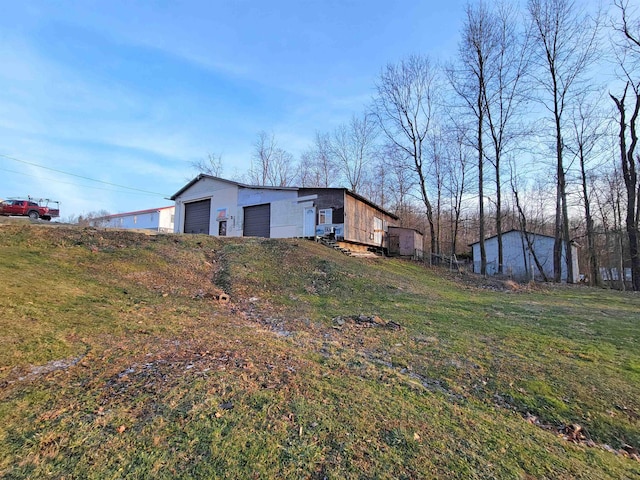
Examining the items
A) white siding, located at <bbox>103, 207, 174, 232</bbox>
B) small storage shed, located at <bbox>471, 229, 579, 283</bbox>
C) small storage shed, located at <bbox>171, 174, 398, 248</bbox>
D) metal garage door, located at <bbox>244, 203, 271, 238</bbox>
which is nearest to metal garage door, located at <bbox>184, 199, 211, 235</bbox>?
small storage shed, located at <bbox>171, 174, 398, 248</bbox>

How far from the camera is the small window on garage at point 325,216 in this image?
64.5ft

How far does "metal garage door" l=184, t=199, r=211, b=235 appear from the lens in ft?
74.2

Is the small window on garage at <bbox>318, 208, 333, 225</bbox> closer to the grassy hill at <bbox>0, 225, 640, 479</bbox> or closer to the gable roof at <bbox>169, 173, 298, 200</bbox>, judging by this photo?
the gable roof at <bbox>169, 173, 298, 200</bbox>

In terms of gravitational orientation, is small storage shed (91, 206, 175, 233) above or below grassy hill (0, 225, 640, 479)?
above

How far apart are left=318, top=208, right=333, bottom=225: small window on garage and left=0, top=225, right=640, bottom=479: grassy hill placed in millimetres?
12349

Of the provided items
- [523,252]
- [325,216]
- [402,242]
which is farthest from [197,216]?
[523,252]

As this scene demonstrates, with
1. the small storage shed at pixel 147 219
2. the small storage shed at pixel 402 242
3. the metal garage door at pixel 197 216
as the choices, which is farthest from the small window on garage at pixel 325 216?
the small storage shed at pixel 147 219

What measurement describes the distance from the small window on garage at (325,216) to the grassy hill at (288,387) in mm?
12349

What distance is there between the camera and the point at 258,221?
825 inches

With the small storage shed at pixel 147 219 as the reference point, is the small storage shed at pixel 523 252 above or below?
below

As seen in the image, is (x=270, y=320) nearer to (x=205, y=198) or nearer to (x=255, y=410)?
(x=255, y=410)

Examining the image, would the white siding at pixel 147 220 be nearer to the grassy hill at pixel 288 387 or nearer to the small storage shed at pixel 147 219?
the small storage shed at pixel 147 219

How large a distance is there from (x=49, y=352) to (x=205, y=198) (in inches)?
801

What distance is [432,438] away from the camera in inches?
102
